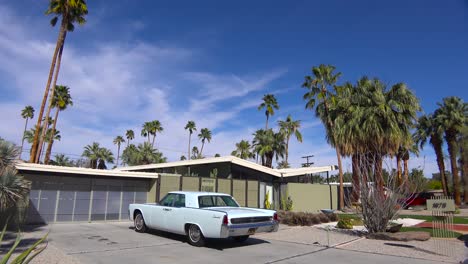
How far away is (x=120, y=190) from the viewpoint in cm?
1639

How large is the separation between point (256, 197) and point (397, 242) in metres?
12.4

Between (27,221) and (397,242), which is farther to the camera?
(27,221)

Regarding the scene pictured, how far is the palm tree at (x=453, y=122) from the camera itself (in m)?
33.1

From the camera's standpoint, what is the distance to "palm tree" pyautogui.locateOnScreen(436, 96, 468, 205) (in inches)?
1303

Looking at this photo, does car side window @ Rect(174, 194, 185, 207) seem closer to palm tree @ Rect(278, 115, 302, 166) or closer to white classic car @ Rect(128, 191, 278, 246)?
white classic car @ Rect(128, 191, 278, 246)

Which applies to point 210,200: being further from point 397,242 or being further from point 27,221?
point 27,221

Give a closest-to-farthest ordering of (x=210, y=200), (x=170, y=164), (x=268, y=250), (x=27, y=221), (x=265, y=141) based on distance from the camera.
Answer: (x=268, y=250)
(x=210, y=200)
(x=27, y=221)
(x=170, y=164)
(x=265, y=141)

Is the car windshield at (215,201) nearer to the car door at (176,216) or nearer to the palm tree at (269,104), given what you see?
the car door at (176,216)

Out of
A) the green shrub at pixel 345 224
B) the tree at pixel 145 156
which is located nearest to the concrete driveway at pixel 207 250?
the green shrub at pixel 345 224

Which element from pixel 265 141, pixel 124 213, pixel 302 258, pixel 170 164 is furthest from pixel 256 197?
pixel 265 141

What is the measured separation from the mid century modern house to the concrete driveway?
9.34 feet

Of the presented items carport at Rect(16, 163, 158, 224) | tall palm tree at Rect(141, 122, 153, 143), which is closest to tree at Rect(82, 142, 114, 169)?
tall palm tree at Rect(141, 122, 153, 143)

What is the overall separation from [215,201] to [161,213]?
5.82ft

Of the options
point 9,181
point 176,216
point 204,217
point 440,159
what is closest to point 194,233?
point 204,217
